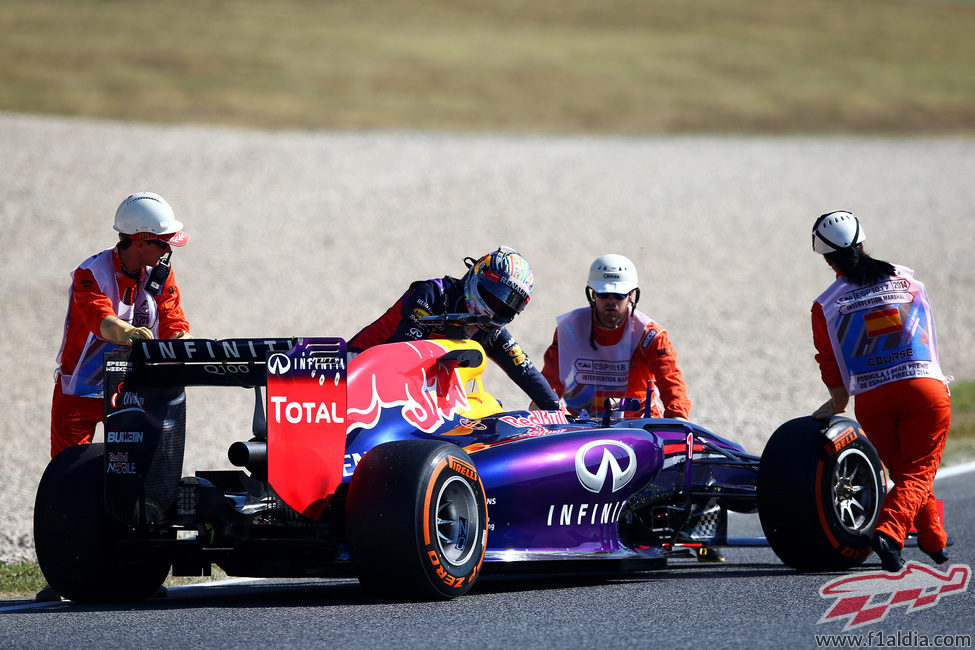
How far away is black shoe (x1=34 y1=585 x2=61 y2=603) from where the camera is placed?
723cm

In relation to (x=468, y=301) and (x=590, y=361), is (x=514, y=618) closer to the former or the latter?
(x=468, y=301)

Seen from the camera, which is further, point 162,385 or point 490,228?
point 490,228

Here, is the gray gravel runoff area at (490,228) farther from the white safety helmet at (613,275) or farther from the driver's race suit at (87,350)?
the driver's race suit at (87,350)

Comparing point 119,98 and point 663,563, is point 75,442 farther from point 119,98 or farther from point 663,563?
point 119,98

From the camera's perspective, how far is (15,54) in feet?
119

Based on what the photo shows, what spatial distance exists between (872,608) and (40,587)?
455cm

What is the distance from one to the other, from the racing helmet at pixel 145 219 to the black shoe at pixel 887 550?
397cm

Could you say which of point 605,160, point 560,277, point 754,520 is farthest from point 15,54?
point 754,520

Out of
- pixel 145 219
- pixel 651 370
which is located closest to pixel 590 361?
pixel 651 370

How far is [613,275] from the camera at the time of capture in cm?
952

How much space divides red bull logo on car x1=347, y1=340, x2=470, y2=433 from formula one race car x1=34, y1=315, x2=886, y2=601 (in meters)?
0.01

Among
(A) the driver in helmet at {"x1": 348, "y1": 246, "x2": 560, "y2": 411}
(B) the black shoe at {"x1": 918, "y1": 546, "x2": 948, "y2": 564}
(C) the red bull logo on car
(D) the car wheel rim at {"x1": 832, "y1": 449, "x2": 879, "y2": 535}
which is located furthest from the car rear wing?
(B) the black shoe at {"x1": 918, "y1": 546, "x2": 948, "y2": 564}

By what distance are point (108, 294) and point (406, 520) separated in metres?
2.42

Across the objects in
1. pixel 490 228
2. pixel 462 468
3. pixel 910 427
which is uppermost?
pixel 490 228
